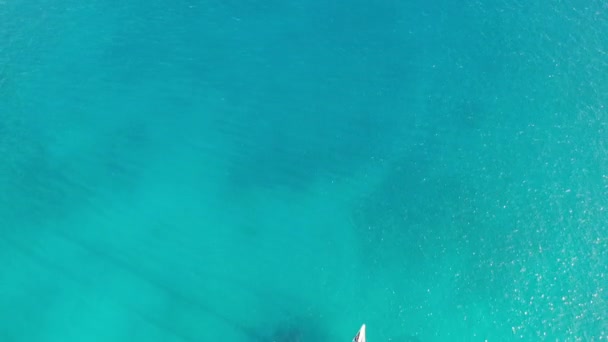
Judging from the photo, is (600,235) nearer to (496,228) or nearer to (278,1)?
(496,228)

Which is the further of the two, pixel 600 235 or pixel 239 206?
pixel 239 206

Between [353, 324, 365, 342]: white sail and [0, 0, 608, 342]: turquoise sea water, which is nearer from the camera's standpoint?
Answer: [353, 324, 365, 342]: white sail

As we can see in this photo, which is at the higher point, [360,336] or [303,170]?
[303,170]

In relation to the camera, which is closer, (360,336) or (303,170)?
(360,336)

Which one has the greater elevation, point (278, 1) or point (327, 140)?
point (278, 1)

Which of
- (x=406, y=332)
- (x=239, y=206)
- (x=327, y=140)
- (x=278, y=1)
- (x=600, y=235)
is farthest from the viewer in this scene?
(x=278, y=1)

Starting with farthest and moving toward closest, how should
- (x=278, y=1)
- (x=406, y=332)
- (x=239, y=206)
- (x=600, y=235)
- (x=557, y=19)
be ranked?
1. (x=278, y=1)
2. (x=557, y=19)
3. (x=239, y=206)
4. (x=600, y=235)
5. (x=406, y=332)

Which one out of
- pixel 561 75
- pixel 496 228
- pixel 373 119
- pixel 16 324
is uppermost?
pixel 561 75

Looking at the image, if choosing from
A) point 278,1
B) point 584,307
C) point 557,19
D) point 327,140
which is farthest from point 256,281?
point 557,19
